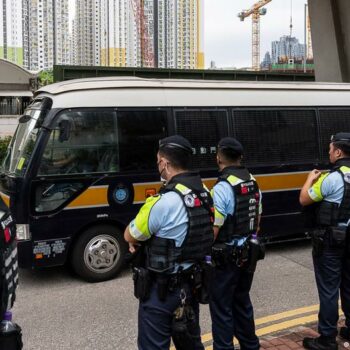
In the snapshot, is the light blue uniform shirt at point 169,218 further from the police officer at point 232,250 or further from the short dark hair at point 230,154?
the short dark hair at point 230,154

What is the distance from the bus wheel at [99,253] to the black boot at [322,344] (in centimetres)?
314

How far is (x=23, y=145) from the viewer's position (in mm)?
6301

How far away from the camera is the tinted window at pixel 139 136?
21.4 ft

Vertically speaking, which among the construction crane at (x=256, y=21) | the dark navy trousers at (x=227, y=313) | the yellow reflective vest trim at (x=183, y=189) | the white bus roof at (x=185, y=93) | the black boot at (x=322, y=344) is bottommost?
the black boot at (x=322, y=344)

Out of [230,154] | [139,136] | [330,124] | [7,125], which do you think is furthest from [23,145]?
[7,125]

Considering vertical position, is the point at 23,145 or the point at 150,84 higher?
the point at 150,84

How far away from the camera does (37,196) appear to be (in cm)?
598

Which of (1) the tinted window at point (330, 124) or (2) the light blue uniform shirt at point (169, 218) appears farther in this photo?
(1) the tinted window at point (330, 124)

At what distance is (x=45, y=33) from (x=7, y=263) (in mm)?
63199

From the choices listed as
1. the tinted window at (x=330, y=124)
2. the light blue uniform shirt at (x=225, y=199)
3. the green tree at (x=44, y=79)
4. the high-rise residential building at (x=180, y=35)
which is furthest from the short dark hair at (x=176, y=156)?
the high-rise residential building at (x=180, y=35)

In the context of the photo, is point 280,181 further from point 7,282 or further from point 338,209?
point 7,282

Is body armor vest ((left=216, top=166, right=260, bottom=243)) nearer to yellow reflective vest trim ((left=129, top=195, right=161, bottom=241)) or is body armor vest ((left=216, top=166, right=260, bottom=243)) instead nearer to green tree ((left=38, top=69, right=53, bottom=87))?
yellow reflective vest trim ((left=129, top=195, right=161, bottom=241))

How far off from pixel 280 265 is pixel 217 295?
370 cm

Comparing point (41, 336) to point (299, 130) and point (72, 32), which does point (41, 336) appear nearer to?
point (299, 130)
